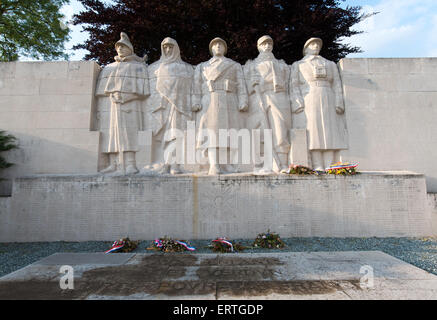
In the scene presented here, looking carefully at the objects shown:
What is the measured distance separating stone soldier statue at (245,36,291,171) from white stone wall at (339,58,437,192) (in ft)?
5.77

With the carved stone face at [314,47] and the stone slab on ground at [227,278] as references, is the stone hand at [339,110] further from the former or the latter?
the stone slab on ground at [227,278]

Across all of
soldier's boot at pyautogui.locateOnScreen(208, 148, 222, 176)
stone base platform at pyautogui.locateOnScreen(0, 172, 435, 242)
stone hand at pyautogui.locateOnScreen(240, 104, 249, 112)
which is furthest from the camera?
stone hand at pyautogui.locateOnScreen(240, 104, 249, 112)

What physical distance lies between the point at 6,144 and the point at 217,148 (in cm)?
597

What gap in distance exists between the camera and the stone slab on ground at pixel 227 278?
3371 mm

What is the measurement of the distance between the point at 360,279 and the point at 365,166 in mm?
5030

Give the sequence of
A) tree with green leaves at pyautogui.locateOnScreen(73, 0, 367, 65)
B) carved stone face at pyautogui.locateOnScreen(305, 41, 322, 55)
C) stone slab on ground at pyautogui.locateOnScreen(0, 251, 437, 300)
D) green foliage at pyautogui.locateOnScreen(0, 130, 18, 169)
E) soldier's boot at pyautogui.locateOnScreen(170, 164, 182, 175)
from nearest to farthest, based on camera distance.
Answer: stone slab on ground at pyautogui.locateOnScreen(0, 251, 437, 300) < soldier's boot at pyautogui.locateOnScreen(170, 164, 182, 175) < green foliage at pyautogui.locateOnScreen(0, 130, 18, 169) < carved stone face at pyautogui.locateOnScreen(305, 41, 322, 55) < tree with green leaves at pyautogui.locateOnScreen(73, 0, 367, 65)

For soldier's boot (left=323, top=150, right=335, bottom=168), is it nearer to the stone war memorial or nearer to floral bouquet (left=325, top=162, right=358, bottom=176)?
the stone war memorial

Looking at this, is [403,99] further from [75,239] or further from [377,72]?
[75,239]

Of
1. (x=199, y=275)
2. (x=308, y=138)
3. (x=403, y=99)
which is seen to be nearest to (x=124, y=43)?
(x=308, y=138)

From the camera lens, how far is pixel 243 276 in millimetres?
4000

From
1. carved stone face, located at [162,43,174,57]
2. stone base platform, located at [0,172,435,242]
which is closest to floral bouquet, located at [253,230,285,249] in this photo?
stone base platform, located at [0,172,435,242]

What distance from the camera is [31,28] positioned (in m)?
13.7

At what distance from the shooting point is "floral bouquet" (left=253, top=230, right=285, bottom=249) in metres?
6.32

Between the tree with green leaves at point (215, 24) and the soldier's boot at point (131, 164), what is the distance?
17.5ft
